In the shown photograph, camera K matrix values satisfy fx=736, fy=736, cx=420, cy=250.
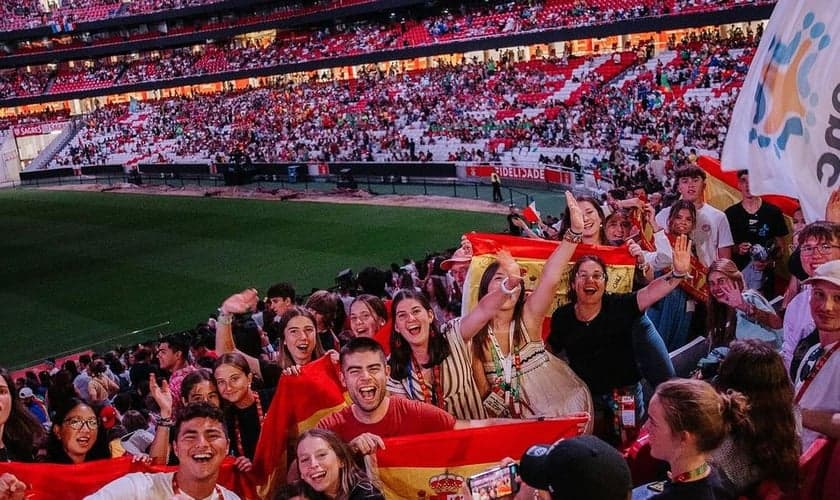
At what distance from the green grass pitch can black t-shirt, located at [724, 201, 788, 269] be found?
1031 cm

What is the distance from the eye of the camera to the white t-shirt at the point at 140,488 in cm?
360

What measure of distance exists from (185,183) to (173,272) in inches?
842

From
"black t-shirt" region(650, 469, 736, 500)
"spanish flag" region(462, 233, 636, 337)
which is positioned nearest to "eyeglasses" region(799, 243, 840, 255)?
"spanish flag" region(462, 233, 636, 337)

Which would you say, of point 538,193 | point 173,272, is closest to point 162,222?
point 173,272

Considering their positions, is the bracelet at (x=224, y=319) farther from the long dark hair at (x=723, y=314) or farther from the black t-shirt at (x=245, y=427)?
the long dark hair at (x=723, y=314)

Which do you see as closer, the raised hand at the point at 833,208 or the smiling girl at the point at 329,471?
the smiling girl at the point at 329,471

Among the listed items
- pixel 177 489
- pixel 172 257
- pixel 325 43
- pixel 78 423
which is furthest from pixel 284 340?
pixel 325 43

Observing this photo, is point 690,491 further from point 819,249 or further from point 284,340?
point 284,340

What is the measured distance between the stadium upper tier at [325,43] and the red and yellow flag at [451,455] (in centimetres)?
3301

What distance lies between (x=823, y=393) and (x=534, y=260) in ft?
8.26

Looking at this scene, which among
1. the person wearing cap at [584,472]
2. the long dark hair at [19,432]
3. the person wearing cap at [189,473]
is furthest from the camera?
the long dark hair at [19,432]

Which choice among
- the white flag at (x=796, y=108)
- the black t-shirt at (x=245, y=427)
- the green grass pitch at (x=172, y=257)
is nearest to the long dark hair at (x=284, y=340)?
the black t-shirt at (x=245, y=427)

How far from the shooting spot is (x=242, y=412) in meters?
4.69

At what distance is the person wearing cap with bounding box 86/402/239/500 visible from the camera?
363 cm
